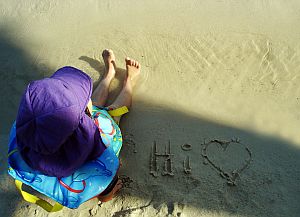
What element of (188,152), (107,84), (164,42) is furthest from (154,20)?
(188,152)

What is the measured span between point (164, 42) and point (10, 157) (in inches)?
67.2

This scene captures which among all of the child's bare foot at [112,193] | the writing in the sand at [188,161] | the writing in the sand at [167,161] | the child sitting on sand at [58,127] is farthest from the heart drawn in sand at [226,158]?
the child sitting on sand at [58,127]

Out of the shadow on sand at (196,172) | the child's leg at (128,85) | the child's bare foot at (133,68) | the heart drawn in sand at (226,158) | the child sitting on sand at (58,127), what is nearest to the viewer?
the child sitting on sand at (58,127)

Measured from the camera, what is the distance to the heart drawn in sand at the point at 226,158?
2273 millimetres

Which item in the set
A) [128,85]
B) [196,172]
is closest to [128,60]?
[128,85]

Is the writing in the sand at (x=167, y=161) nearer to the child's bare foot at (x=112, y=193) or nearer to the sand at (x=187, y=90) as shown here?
the sand at (x=187, y=90)

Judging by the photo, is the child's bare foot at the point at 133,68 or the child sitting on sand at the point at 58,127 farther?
the child's bare foot at the point at 133,68

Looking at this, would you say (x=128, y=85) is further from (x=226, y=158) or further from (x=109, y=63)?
(x=226, y=158)

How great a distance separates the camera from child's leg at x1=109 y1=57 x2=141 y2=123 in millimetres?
2621

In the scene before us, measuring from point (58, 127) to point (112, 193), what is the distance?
90 centimetres

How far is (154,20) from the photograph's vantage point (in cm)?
317

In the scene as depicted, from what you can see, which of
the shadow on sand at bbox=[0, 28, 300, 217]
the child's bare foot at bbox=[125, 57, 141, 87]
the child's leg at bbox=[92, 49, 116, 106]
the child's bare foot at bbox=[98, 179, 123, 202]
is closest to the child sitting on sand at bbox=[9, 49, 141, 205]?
the child's bare foot at bbox=[98, 179, 123, 202]

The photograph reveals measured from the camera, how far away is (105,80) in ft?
9.18

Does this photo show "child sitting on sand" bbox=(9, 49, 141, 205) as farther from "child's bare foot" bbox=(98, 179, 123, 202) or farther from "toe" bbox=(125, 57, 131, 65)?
"toe" bbox=(125, 57, 131, 65)
